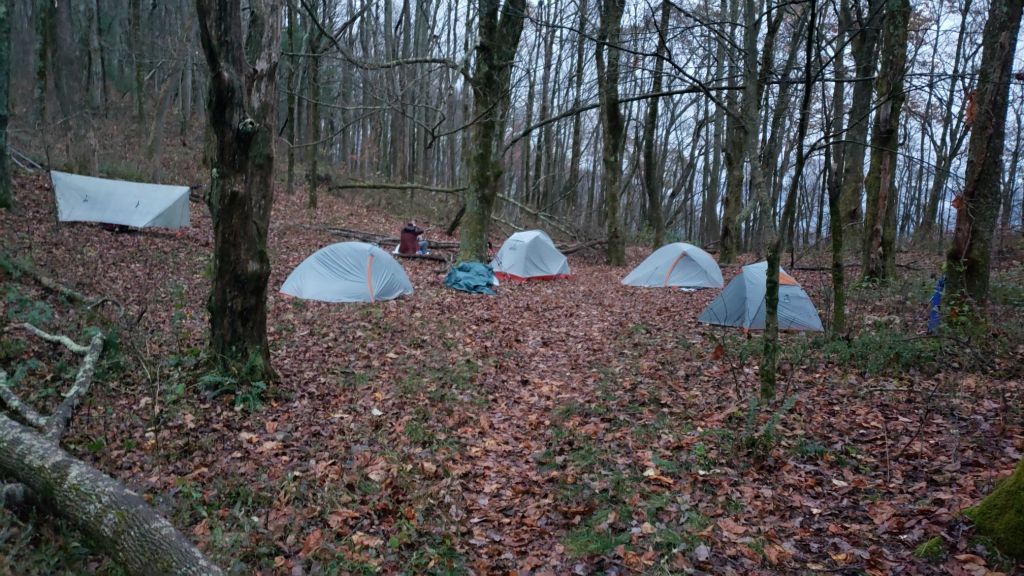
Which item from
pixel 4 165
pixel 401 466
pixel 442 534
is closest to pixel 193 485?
pixel 401 466

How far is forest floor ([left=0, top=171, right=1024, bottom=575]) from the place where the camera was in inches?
145

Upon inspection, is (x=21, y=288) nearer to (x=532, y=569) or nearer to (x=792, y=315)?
(x=532, y=569)

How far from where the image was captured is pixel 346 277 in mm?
10977

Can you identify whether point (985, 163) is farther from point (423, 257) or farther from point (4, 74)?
point (4, 74)

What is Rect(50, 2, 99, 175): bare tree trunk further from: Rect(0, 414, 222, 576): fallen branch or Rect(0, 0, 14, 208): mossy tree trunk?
Rect(0, 414, 222, 576): fallen branch

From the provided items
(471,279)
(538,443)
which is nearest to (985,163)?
(538,443)

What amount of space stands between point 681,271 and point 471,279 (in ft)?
16.8

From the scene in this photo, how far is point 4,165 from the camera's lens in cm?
1162

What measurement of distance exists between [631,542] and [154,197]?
14258 mm

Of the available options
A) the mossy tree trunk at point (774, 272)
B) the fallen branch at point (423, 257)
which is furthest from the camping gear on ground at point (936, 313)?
the fallen branch at point (423, 257)

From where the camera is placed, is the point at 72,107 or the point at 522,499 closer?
the point at 522,499

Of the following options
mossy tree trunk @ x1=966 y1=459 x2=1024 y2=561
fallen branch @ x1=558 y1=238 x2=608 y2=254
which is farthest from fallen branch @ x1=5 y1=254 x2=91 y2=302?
fallen branch @ x1=558 y1=238 x2=608 y2=254

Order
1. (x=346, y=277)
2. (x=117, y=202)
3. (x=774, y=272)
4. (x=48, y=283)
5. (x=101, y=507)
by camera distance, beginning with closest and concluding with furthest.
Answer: (x=101, y=507)
(x=774, y=272)
(x=48, y=283)
(x=346, y=277)
(x=117, y=202)

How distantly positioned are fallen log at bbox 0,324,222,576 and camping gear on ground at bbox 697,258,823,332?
26.2 feet
